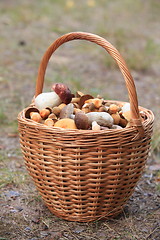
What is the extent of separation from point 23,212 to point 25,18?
15.8ft

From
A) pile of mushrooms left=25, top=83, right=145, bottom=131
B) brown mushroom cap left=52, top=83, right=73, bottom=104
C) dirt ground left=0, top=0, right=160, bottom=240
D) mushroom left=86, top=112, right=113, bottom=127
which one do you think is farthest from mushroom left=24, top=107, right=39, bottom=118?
dirt ground left=0, top=0, right=160, bottom=240

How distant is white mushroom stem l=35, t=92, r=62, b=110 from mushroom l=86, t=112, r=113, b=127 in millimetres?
209

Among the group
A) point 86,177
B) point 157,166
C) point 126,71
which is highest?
point 126,71

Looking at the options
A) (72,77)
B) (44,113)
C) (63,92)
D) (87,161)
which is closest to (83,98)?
(63,92)

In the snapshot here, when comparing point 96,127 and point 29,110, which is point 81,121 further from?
point 29,110

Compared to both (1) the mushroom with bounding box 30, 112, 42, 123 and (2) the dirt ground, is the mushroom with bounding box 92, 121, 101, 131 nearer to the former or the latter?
(1) the mushroom with bounding box 30, 112, 42, 123

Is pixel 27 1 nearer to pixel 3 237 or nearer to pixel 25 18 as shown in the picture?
pixel 25 18

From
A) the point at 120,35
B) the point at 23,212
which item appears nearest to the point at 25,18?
the point at 120,35

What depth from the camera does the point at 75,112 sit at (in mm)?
1625

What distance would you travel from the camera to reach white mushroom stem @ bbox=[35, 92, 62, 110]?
5.50 ft

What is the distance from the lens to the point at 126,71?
4.74 ft

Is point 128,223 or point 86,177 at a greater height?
point 86,177

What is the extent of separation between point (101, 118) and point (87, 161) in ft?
0.66

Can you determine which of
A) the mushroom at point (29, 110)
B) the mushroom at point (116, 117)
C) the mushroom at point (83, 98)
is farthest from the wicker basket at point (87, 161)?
the mushroom at point (83, 98)
